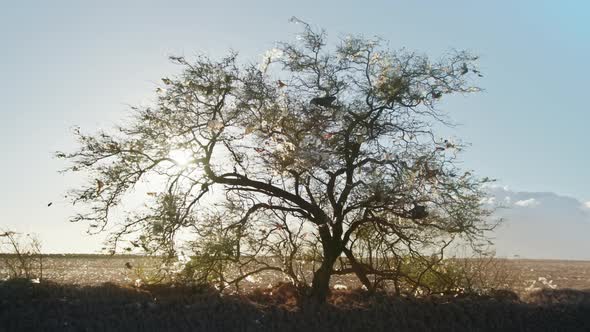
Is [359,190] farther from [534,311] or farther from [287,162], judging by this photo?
[534,311]

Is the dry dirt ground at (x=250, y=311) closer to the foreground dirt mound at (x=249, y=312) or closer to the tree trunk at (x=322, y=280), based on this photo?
the foreground dirt mound at (x=249, y=312)

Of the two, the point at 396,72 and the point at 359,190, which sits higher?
the point at 396,72

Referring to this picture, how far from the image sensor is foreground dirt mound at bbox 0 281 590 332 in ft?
52.7

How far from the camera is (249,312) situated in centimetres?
1675

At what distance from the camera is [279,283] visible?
20.2 meters

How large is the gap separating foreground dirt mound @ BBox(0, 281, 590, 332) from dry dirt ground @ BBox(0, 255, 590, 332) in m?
0.02

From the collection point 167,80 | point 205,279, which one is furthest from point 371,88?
point 205,279

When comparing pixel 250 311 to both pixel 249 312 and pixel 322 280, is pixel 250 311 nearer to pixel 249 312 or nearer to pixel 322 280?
pixel 249 312

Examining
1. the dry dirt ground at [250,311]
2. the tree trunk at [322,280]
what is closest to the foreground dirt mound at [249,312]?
the dry dirt ground at [250,311]

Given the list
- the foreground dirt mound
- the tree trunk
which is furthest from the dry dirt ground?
the tree trunk

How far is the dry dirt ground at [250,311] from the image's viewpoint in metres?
16.1

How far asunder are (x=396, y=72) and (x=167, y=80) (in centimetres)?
639

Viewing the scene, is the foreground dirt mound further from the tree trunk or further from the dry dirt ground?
the tree trunk

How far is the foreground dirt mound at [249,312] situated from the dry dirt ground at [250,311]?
2 centimetres
